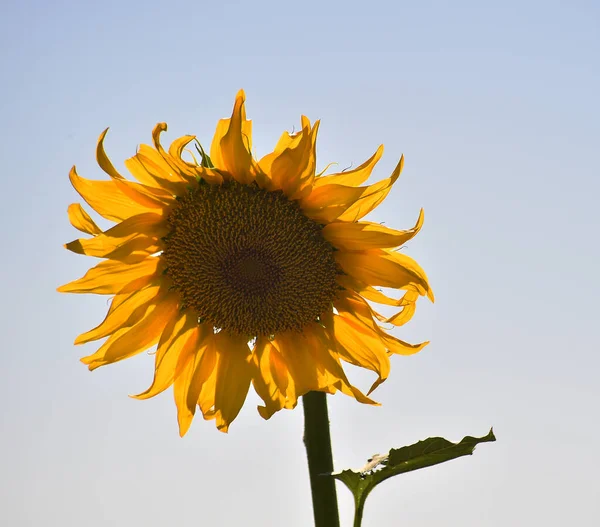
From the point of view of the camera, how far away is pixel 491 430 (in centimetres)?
222

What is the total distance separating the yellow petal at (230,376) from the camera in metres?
3.05

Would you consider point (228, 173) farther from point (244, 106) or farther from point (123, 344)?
point (123, 344)

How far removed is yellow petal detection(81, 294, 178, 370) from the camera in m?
3.05

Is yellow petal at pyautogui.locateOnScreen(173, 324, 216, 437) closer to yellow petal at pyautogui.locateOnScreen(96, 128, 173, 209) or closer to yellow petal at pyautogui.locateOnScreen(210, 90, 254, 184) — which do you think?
yellow petal at pyautogui.locateOnScreen(96, 128, 173, 209)

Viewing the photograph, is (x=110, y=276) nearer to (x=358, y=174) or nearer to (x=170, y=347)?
(x=170, y=347)

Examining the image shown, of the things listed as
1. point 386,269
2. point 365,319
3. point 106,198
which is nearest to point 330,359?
point 365,319

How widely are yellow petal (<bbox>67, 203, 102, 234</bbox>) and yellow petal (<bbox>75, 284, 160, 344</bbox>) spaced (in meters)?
0.40

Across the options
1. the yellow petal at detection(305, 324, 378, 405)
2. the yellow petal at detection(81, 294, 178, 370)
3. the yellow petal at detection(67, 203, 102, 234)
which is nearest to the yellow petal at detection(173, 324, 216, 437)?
the yellow petal at detection(81, 294, 178, 370)

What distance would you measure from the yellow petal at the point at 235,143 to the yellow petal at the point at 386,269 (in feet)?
1.85

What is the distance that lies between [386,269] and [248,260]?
2.03ft

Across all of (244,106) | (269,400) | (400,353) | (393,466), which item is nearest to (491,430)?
(393,466)

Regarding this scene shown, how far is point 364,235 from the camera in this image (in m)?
2.92

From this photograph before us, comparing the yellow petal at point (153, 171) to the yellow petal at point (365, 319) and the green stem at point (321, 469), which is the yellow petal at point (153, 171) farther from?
Answer: the green stem at point (321, 469)

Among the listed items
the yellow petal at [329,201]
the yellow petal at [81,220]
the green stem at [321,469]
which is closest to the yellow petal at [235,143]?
the yellow petal at [329,201]
